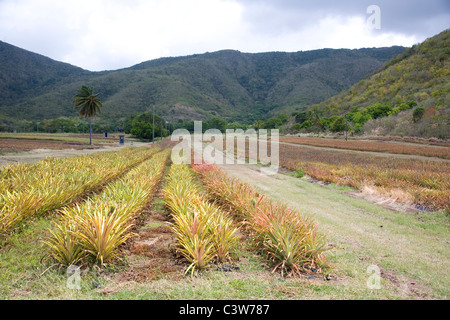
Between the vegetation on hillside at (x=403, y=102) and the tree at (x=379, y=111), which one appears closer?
the vegetation on hillside at (x=403, y=102)

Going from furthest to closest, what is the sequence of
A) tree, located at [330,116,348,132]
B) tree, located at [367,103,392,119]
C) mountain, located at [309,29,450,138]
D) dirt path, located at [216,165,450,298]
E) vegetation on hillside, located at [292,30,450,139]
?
tree, located at [330,116,348,132] → tree, located at [367,103,392,119] → vegetation on hillside, located at [292,30,450,139] → mountain, located at [309,29,450,138] → dirt path, located at [216,165,450,298]

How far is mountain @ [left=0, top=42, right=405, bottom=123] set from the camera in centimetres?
11856

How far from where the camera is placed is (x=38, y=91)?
5379 inches

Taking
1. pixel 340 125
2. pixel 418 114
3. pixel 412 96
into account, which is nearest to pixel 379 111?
pixel 412 96

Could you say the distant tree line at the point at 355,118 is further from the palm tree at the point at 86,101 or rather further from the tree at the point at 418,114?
the palm tree at the point at 86,101

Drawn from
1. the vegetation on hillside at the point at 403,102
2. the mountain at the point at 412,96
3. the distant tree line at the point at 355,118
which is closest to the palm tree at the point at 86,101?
the distant tree line at the point at 355,118

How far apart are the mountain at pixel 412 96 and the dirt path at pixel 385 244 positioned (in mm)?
40130

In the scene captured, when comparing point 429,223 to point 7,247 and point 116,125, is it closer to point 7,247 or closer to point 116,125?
point 7,247

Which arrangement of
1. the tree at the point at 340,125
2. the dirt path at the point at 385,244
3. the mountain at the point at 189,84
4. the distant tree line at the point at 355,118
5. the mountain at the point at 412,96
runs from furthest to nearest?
the mountain at the point at 189,84, the tree at the point at 340,125, the distant tree line at the point at 355,118, the mountain at the point at 412,96, the dirt path at the point at 385,244

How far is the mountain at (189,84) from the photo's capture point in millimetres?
118562

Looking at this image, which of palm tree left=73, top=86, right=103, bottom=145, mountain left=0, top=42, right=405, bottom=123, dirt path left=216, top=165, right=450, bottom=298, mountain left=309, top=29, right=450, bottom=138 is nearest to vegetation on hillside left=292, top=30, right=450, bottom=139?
mountain left=309, top=29, right=450, bottom=138

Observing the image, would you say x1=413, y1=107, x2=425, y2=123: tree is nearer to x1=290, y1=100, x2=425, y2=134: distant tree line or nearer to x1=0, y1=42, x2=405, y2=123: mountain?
x1=290, y1=100, x2=425, y2=134: distant tree line

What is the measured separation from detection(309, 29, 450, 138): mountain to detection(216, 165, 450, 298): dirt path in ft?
132

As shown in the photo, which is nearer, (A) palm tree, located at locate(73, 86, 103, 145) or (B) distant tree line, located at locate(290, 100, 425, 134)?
(A) palm tree, located at locate(73, 86, 103, 145)
